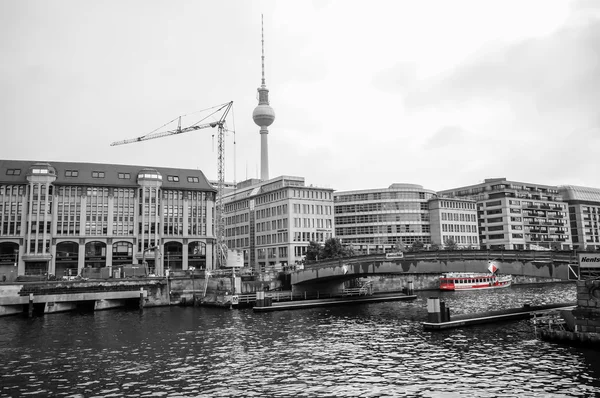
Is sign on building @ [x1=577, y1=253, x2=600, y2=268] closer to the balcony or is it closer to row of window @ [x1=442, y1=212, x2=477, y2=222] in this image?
the balcony

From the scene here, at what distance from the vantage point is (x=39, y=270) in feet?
360

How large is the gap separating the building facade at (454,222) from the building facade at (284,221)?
37.8m

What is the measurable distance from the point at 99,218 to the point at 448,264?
8705 cm

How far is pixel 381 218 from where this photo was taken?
6427 inches

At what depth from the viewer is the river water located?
2977 cm

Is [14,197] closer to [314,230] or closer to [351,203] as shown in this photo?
[314,230]

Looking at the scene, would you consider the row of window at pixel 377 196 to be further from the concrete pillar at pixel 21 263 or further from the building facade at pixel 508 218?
the concrete pillar at pixel 21 263

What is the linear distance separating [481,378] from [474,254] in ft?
103

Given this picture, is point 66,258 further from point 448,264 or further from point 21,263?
point 448,264

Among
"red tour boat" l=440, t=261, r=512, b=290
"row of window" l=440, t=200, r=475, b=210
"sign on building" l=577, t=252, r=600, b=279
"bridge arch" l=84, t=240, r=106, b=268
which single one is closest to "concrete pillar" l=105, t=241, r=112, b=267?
"bridge arch" l=84, t=240, r=106, b=268

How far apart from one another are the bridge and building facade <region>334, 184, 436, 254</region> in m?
74.1

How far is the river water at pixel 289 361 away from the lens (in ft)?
97.7

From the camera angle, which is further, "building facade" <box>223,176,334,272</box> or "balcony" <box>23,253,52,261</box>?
"building facade" <box>223,176,334,272</box>

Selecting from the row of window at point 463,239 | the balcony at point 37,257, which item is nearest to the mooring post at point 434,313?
the balcony at point 37,257
